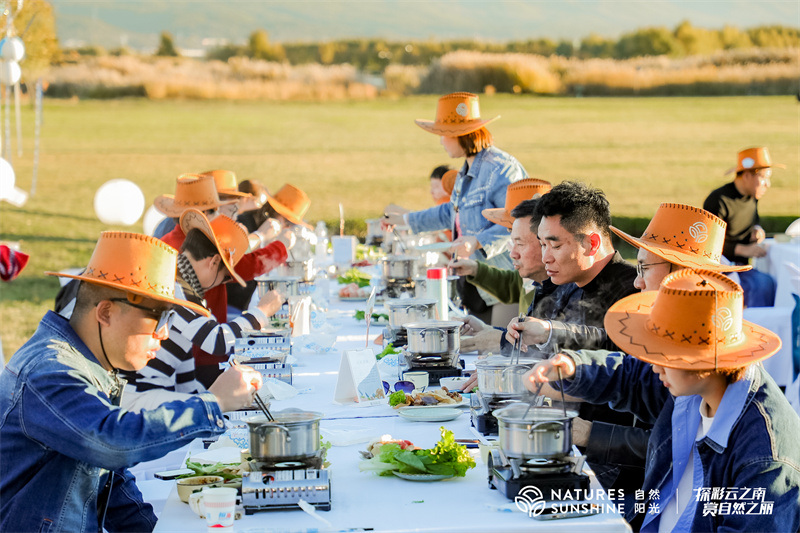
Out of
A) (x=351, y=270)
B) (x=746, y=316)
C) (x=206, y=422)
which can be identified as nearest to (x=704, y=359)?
(x=206, y=422)

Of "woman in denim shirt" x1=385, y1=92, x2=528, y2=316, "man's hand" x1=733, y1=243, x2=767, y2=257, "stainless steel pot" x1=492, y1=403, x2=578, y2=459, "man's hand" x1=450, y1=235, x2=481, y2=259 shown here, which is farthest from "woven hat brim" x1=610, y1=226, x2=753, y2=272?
"man's hand" x1=733, y1=243, x2=767, y2=257

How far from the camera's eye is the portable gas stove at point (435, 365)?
132 inches

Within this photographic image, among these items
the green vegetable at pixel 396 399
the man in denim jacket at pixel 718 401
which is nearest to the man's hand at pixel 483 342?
the green vegetable at pixel 396 399

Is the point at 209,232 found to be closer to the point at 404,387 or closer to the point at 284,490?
the point at 404,387

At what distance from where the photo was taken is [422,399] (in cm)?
298

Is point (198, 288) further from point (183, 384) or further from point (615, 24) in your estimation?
point (615, 24)

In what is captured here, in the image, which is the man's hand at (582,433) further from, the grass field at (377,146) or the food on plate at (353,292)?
the grass field at (377,146)

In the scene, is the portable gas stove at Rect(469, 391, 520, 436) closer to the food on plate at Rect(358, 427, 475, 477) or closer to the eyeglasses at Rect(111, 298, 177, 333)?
the food on plate at Rect(358, 427, 475, 477)

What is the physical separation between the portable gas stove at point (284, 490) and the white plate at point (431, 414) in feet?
2.64

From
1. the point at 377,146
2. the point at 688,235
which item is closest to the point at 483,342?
the point at 688,235

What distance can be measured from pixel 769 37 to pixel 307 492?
25.2 metres

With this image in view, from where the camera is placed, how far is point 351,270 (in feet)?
21.0

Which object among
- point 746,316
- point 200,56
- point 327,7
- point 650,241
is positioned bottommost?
point 746,316

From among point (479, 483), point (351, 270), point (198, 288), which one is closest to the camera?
point (479, 483)
